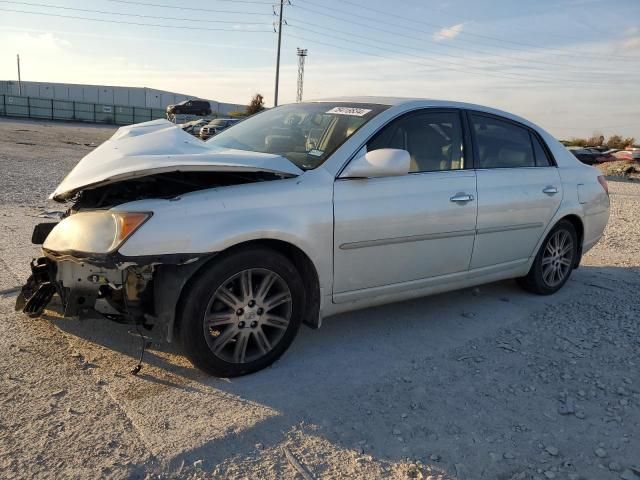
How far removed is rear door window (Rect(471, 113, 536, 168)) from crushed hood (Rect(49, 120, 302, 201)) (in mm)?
1809

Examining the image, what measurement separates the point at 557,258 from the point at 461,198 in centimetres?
167

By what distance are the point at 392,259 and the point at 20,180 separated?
926 cm

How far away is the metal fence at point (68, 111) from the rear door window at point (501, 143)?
53466 millimetres

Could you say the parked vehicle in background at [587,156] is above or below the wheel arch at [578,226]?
above

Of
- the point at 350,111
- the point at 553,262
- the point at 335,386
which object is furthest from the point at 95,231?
the point at 553,262

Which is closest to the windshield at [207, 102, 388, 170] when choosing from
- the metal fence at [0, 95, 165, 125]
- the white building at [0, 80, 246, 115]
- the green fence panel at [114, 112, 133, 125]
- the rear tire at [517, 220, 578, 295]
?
the rear tire at [517, 220, 578, 295]

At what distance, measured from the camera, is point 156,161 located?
119 inches

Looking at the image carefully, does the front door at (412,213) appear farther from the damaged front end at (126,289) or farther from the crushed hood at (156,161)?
the damaged front end at (126,289)

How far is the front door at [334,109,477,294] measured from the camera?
3.51 meters

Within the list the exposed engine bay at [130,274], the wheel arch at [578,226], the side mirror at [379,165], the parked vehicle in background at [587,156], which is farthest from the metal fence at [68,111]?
the side mirror at [379,165]

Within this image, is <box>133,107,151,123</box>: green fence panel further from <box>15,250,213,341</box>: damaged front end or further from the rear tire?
<box>15,250,213,341</box>: damaged front end

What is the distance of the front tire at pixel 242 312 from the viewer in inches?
118

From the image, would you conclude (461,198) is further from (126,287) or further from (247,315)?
(126,287)

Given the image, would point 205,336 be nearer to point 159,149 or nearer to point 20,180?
point 159,149
